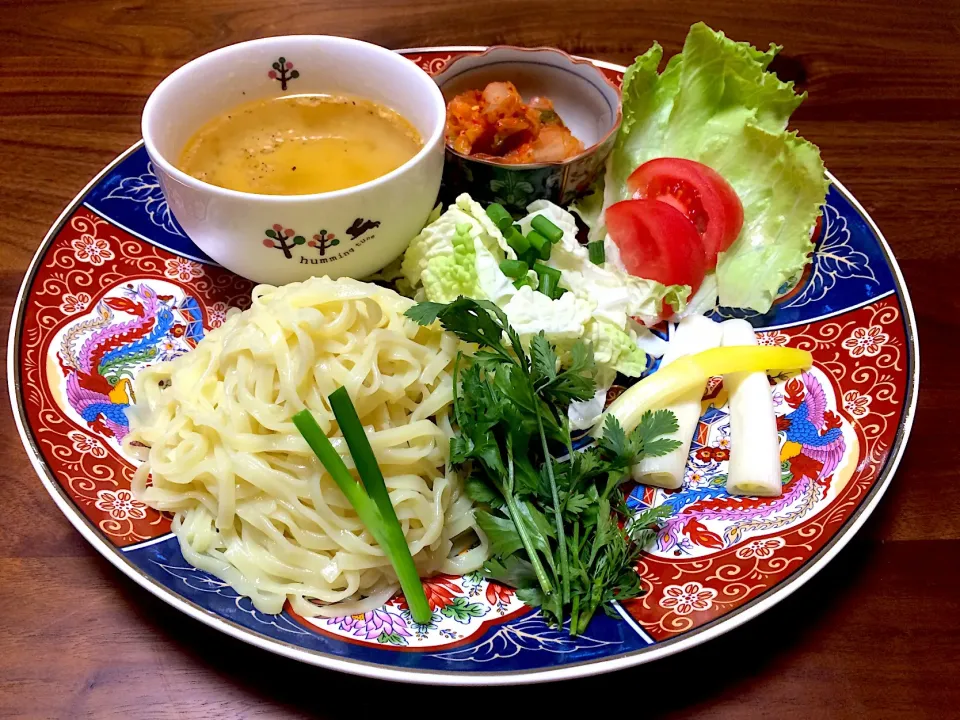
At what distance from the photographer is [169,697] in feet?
5.52

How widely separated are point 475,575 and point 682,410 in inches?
28.3

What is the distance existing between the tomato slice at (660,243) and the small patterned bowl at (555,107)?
20 cm

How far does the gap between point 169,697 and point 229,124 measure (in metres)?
1.58

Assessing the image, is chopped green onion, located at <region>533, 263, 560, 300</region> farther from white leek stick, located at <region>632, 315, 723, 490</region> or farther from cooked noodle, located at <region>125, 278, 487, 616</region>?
cooked noodle, located at <region>125, 278, 487, 616</region>

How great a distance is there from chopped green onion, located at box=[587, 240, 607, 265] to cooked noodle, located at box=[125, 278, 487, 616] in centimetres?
→ 80

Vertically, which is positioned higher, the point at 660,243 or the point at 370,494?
the point at 660,243

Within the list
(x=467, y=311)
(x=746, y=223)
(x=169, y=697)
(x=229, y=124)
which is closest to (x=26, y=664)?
(x=169, y=697)

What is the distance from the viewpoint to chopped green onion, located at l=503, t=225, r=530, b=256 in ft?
7.65

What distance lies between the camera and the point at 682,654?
1.75 m

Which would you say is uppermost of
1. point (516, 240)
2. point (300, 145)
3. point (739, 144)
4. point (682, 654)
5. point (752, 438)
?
point (739, 144)

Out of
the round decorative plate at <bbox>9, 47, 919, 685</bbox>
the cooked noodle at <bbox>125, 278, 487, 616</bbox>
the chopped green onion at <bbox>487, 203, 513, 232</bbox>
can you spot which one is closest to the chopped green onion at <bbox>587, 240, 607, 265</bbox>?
Result: the chopped green onion at <bbox>487, 203, 513, 232</bbox>

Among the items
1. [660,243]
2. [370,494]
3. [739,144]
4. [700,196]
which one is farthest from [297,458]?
[739,144]

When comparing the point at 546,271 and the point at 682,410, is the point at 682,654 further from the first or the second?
the point at 546,271

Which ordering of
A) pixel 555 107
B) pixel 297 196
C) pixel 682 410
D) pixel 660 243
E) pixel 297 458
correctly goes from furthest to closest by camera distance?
1. pixel 555 107
2. pixel 660 243
3. pixel 682 410
4. pixel 297 196
5. pixel 297 458
